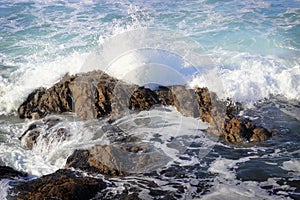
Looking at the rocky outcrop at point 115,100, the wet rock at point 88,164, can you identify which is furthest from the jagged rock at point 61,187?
the rocky outcrop at point 115,100

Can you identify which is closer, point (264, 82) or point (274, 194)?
point (274, 194)

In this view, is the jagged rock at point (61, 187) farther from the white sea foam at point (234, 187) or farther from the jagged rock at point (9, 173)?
the white sea foam at point (234, 187)

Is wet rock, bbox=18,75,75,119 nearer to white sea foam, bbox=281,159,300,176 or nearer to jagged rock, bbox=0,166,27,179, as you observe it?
jagged rock, bbox=0,166,27,179

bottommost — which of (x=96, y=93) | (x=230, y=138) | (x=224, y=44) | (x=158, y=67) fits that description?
(x=230, y=138)

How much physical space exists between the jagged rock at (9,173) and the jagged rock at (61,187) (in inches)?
15.0

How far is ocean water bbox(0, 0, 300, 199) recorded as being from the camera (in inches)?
235

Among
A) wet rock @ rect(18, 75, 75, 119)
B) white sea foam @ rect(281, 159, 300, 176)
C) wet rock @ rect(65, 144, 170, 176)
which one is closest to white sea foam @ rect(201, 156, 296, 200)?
white sea foam @ rect(281, 159, 300, 176)

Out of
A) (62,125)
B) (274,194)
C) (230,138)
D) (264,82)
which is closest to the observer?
(274,194)

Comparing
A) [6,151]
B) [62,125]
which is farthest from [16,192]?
[62,125]

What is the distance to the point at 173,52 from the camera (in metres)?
10.9

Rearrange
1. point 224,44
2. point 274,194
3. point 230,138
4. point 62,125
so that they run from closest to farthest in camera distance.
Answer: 1. point 274,194
2. point 230,138
3. point 62,125
4. point 224,44

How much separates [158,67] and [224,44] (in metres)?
5.81

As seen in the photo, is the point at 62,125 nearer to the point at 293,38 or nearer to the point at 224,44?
the point at 224,44

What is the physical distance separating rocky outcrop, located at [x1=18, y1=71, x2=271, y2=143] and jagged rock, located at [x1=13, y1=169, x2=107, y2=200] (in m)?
2.07
